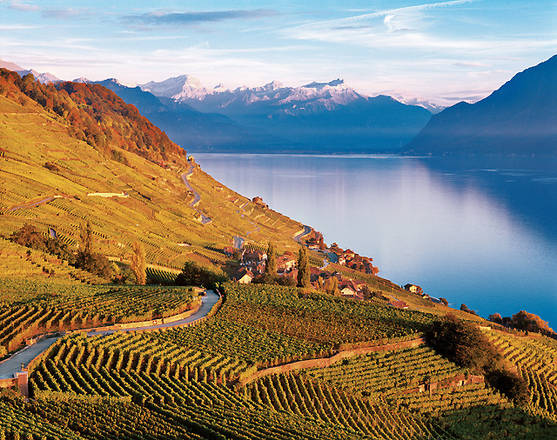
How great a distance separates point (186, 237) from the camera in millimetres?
85562

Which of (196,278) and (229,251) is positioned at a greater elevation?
(196,278)

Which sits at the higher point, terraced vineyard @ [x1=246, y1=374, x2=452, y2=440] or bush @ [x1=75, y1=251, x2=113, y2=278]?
bush @ [x1=75, y1=251, x2=113, y2=278]

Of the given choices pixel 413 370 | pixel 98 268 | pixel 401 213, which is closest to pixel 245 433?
pixel 413 370

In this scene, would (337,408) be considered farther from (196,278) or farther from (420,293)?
(420,293)

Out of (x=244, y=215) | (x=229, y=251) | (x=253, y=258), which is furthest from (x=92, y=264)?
(x=244, y=215)

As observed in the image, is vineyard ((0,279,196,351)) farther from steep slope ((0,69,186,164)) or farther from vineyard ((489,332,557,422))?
steep slope ((0,69,186,164))

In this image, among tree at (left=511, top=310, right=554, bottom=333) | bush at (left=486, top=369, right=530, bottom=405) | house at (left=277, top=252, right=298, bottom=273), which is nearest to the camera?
bush at (left=486, top=369, right=530, bottom=405)

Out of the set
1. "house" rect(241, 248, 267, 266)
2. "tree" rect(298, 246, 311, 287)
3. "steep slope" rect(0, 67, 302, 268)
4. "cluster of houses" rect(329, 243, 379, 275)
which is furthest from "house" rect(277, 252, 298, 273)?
A: "tree" rect(298, 246, 311, 287)

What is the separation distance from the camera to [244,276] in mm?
62969

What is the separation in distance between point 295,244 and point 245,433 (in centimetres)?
8228

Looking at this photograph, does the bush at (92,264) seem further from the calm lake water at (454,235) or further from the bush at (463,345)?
the calm lake water at (454,235)

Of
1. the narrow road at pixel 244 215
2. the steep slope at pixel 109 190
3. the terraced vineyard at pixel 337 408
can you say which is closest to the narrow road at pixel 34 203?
the steep slope at pixel 109 190

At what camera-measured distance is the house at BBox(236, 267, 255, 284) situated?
202 ft

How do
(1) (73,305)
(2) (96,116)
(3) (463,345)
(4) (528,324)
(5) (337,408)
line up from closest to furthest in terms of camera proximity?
(5) (337,408) < (1) (73,305) < (3) (463,345) < (4) (528,324) < (2) (96,116)
